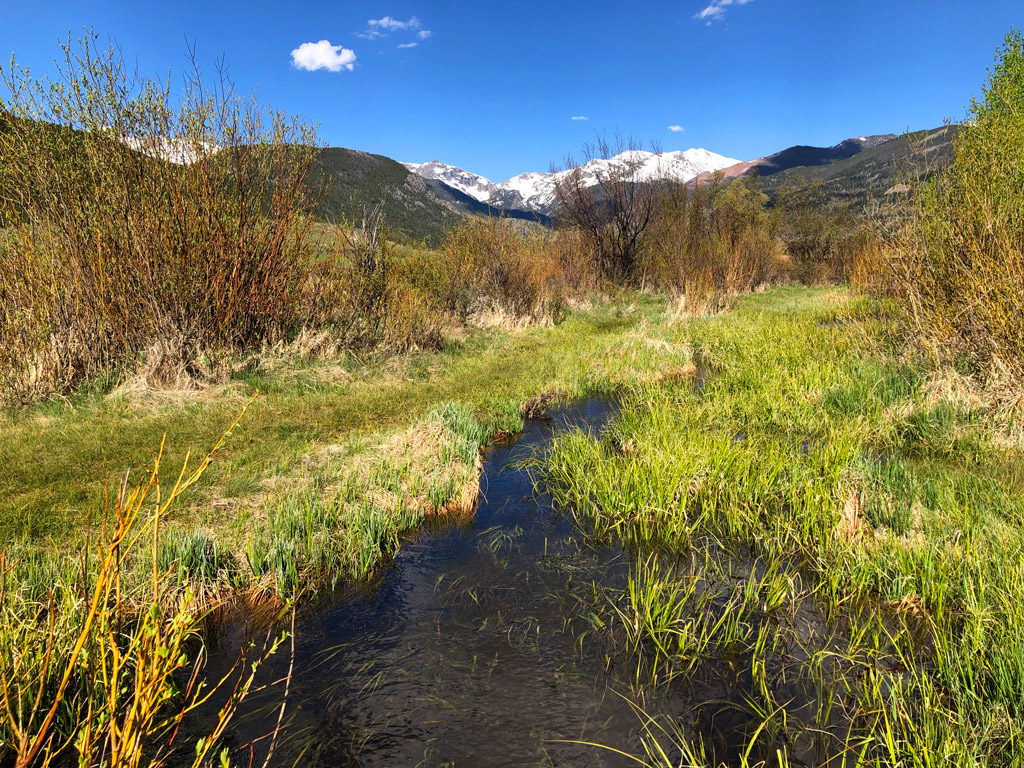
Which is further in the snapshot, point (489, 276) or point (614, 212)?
point (614, 212)

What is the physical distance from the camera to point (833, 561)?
3512 millimetres

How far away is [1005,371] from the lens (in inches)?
202

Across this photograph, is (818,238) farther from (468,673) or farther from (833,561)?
(468,673)

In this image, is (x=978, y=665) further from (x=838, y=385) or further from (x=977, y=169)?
(x=977, y=169)

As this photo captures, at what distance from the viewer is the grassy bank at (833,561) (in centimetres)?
233

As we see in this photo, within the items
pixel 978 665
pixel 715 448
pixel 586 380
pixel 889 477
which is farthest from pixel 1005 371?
pixel 586 380

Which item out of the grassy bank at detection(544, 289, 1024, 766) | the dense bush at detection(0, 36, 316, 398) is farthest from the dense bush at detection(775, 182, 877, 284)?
the dense bush at detection(0, 36, 316, 398)

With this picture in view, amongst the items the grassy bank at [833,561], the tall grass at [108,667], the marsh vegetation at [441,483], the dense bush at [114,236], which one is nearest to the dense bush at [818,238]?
the marsh vegetation at [441,483]

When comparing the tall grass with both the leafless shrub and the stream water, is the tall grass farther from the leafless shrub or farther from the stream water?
the leafless shrub

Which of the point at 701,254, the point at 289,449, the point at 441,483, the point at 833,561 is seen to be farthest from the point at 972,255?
the point at 701,254

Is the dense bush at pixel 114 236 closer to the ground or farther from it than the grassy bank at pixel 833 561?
farther from it

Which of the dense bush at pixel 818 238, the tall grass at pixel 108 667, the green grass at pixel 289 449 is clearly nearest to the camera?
the tall grass at pixel 108 667

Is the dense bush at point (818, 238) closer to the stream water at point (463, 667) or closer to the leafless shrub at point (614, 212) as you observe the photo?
the leafless shrub at point (614, 212)

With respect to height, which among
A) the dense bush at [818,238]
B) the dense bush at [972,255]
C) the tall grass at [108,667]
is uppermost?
the dense bush at [818,238]
